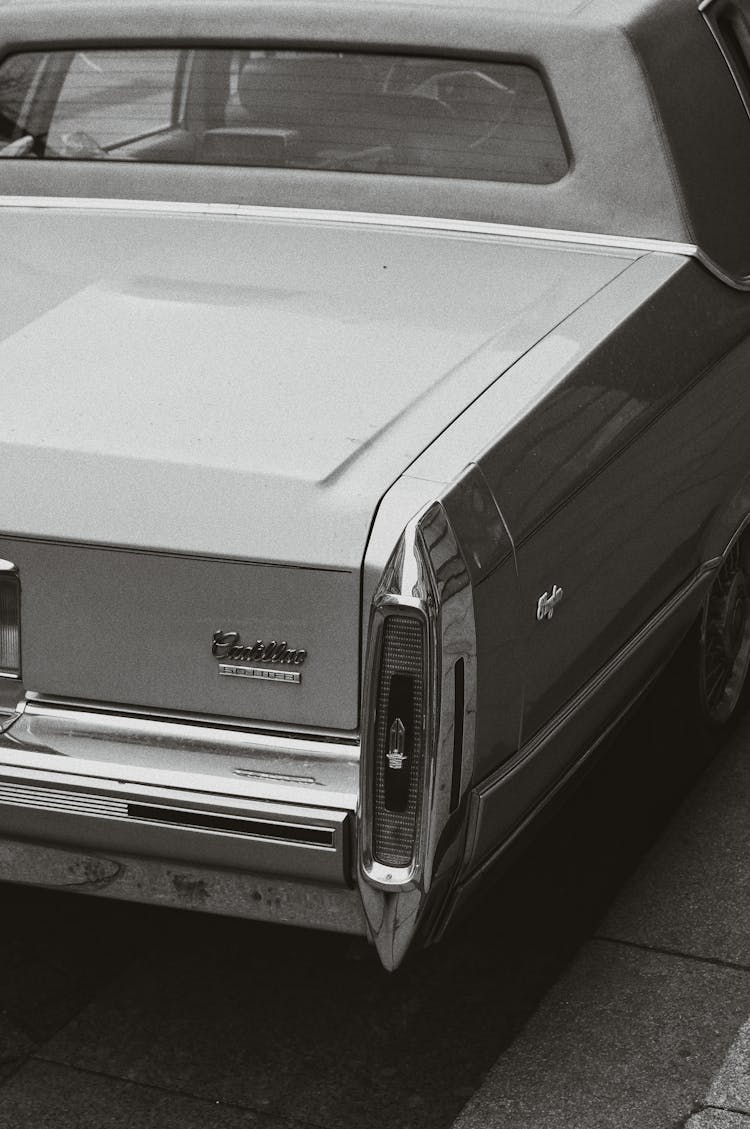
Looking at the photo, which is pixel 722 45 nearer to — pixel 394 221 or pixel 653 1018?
pixel 394 221

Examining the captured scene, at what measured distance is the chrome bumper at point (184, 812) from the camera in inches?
105

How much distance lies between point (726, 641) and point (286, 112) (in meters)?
1.68

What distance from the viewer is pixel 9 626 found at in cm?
284

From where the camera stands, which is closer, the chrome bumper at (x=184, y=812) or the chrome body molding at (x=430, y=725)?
the chrome body molding at (x=430, y=725)

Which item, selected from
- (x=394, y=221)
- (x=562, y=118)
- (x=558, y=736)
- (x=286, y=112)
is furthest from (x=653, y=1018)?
(x=286, y=112)

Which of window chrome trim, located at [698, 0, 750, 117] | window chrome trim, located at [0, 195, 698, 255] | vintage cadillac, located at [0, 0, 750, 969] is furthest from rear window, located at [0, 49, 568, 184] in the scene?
window chrome trim, located at [698, 0, 750, 117]

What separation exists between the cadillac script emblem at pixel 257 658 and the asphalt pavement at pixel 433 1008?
0.58 m

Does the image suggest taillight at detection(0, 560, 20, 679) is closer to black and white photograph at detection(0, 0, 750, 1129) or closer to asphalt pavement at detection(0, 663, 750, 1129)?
black and white photograph at detection(0, 0, 750, 1129)

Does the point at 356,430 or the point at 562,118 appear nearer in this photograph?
the point at 356,430

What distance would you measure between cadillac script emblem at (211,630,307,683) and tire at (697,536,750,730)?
4.89 feet

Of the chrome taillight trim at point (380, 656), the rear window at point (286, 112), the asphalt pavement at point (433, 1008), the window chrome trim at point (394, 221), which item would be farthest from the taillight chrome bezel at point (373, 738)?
the rear window at point (286, 112)

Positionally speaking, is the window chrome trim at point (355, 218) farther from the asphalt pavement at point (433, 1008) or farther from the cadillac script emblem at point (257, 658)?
the cadillac script emblem at point (257, 658)

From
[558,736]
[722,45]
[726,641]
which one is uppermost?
[722,45]

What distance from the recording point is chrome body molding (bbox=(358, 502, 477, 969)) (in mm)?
2576
